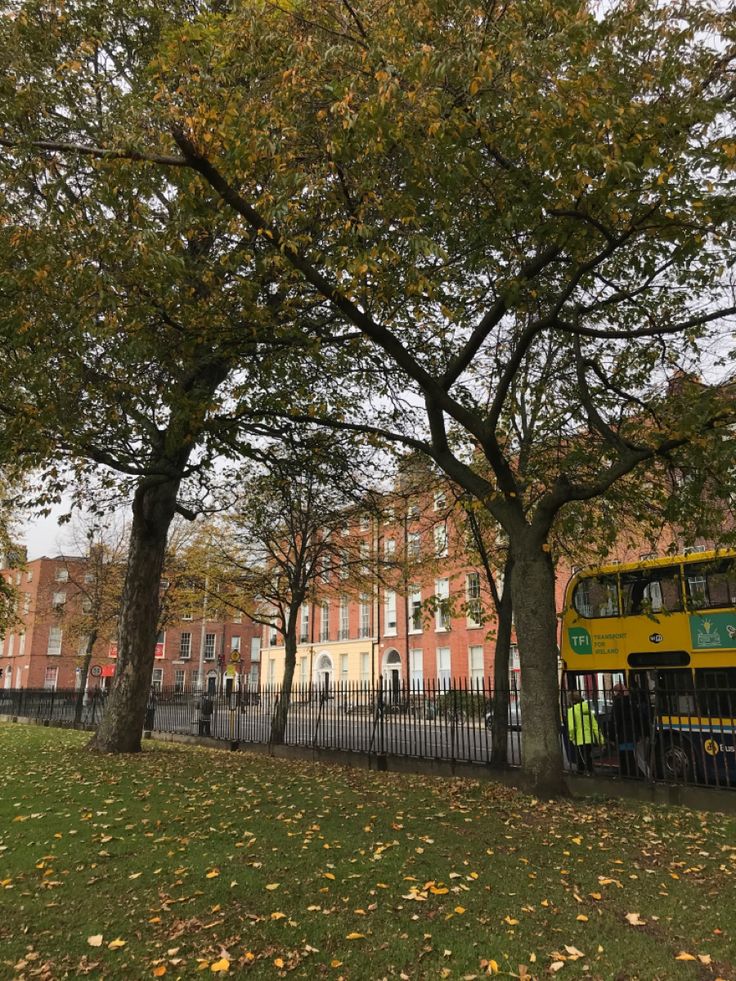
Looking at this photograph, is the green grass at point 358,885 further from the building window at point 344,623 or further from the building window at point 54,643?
the building window at point 54,643

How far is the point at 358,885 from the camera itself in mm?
5199

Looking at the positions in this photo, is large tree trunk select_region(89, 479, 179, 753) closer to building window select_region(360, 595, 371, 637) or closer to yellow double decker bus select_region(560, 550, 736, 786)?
yellow double decker bus select_region(560, 550, 736, 786)

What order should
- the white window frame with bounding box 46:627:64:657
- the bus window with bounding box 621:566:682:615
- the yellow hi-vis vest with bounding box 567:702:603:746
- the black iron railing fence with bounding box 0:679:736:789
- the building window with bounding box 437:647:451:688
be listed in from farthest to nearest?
1. the white window frame with bounding box 46:627:64:657
2. the building window with bounding box 437:647:451:688
3. the bus window with bounding box 621:566:682:615
4. the yellow hi-vis vest with bounding box 567:702:603:746
5. the black iron railing fence with bounding box 0:679:736:789

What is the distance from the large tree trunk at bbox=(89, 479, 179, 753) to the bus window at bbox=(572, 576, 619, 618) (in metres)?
8.14

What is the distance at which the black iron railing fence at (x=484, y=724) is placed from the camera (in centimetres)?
1081

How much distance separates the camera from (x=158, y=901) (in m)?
4.89

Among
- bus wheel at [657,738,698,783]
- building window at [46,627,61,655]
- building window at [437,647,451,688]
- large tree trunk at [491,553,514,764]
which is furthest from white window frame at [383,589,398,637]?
bus wheel at [657,738,698,783]

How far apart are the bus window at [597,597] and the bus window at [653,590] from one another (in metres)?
0.22

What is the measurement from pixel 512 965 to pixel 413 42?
24.2 feet

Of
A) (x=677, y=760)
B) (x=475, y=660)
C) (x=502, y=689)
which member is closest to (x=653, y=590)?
(x=677, y=760)

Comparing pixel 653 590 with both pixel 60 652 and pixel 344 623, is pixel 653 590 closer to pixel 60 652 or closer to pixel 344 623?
pixel 344 623

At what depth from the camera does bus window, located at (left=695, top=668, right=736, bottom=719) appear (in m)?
10.6

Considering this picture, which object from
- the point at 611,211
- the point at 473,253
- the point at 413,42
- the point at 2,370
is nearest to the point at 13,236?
the point at 2,370

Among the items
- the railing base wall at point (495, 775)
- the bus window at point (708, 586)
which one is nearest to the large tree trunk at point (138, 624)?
the railing base wall at point (495, 775)
